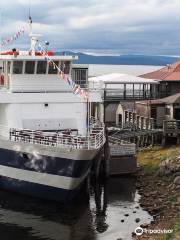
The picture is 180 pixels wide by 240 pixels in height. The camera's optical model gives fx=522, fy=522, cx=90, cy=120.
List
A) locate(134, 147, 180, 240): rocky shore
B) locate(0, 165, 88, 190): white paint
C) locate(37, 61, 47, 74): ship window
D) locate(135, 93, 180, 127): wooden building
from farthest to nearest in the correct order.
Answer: locate(135, 93, 180, 127): wooden building < locate(37, 61, 47, 74): ship window < locate(0, 165, 88, 190): white paint < locate(134, 147, 180, 240): rocky shore

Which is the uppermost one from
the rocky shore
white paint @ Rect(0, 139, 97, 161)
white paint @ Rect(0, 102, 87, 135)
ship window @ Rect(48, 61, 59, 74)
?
ship window @ Rect(48, 61, 59, 74)

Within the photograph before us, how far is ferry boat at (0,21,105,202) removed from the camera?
84.2 ft

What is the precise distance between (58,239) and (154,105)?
19.6 m

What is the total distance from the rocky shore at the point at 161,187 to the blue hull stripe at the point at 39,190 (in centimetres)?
389

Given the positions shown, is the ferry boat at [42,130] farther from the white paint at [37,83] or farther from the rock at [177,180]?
the rock at [177,180]

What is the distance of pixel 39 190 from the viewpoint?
2670cm

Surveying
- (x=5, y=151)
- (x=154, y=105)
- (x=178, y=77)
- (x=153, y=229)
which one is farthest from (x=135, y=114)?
(x=153, y=229)

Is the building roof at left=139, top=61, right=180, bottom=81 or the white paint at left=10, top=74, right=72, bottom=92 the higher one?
the building roof at left=139, top=61, right=180, bottom=81

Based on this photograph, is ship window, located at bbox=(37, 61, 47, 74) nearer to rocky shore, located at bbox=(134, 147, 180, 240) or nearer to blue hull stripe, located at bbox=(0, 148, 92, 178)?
blue hull stripe, located at bbox=(0, 148, 92, 178)

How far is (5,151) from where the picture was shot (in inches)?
1069

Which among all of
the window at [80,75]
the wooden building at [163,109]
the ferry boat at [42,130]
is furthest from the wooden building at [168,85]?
the ferry boat at [42,130]

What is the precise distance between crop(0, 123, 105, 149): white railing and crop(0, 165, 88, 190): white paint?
5.28ft

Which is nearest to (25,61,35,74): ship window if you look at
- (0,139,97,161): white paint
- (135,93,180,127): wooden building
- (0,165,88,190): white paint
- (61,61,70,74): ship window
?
(61,61,70,74): ship window

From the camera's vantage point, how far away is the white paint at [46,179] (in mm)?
25859
